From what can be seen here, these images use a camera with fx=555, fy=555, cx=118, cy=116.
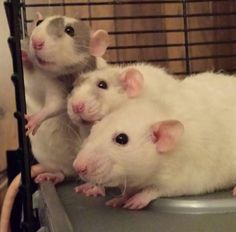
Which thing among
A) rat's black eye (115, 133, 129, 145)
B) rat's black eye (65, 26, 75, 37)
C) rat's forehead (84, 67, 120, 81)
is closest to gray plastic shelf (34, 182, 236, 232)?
rat's black eye (115, 133, 129, 145)

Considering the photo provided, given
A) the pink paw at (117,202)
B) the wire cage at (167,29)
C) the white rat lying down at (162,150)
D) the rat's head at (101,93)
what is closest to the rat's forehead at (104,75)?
the rat's head at (101,93)

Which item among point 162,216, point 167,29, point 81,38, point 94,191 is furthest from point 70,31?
point 167,29

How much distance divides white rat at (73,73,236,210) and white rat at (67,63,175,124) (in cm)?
4

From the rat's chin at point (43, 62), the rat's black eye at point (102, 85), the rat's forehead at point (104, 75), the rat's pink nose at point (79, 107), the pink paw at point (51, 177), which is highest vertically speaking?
the rat's chin at point (43, 62)

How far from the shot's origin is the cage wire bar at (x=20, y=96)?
0.91 metres

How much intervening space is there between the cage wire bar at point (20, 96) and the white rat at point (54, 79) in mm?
61

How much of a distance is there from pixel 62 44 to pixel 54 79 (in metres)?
0.09

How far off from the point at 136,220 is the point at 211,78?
396mm

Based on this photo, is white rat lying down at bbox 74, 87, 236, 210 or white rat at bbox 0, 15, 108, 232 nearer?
white rat lying down at bbox 74, 87, 236, 210

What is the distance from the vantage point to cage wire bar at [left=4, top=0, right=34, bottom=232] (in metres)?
0.91

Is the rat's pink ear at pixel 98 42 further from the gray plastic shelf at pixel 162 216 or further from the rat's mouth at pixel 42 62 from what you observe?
the gray plastic shelf at pixel 162 216

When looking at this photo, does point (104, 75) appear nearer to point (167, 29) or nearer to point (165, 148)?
point (165, 148)

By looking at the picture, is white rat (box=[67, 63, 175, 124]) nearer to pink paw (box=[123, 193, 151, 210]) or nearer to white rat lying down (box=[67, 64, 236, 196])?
white rat lying down (box=[67, 64, 236, 196])

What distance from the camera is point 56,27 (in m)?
1.07
